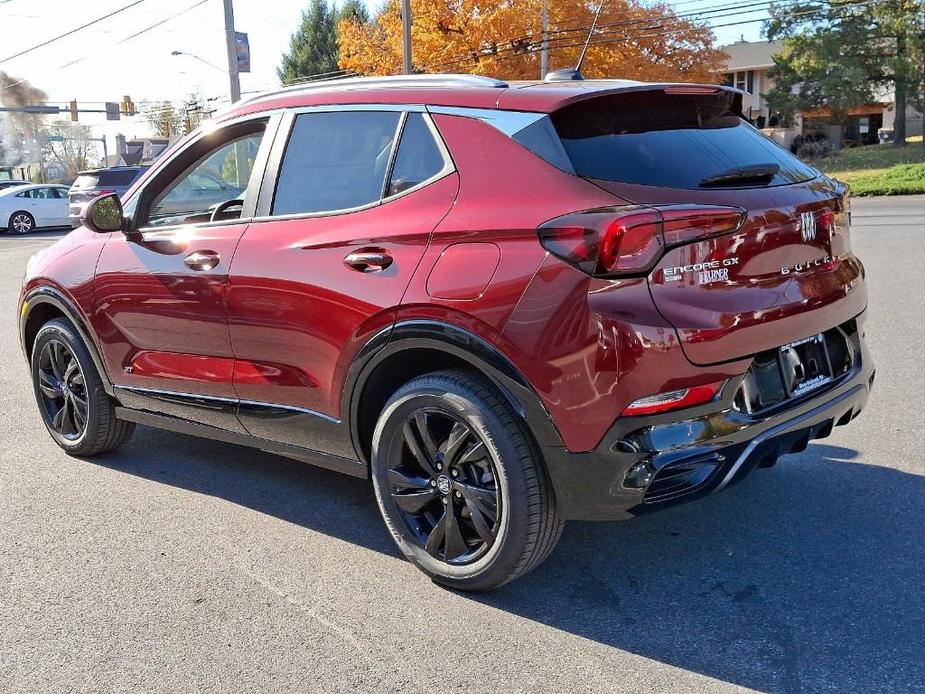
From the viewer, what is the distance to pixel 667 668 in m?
2.92

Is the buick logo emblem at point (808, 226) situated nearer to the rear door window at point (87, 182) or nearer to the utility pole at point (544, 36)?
the rear door window at point (87, 182)

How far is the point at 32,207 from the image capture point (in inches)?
1036

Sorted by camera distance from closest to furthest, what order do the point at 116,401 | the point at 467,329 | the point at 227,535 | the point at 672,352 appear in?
the point at 672,352, the point at 467,329, the point at 227,535, the point at 116,401

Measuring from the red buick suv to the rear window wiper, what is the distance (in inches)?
0.4

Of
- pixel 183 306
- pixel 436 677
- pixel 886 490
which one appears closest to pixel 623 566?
pixel 436 677

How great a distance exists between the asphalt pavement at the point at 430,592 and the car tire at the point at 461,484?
Answer: 15cm

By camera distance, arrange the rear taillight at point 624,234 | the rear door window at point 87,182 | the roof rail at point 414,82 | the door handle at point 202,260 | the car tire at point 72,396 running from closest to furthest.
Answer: the rear taillight at point 624,234 → the roof rail at point 414,82 → the door handle at point 202,260 → the car tire at point 72,396 → the rear door window at point 87,182

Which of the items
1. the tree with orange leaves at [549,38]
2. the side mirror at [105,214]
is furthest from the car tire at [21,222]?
the side mirror at [105,214]

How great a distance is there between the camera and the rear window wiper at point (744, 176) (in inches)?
126

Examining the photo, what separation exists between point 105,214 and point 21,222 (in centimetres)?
2429

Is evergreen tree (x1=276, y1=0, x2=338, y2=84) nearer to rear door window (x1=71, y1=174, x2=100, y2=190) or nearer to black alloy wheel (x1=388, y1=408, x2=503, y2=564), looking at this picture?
rear door window (x1=71, y1=174, x2=100, y2=190)

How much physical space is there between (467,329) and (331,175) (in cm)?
106

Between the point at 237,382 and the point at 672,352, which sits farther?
the point at 237,382

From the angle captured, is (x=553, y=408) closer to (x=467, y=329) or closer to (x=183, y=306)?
(x=467, y=329)
